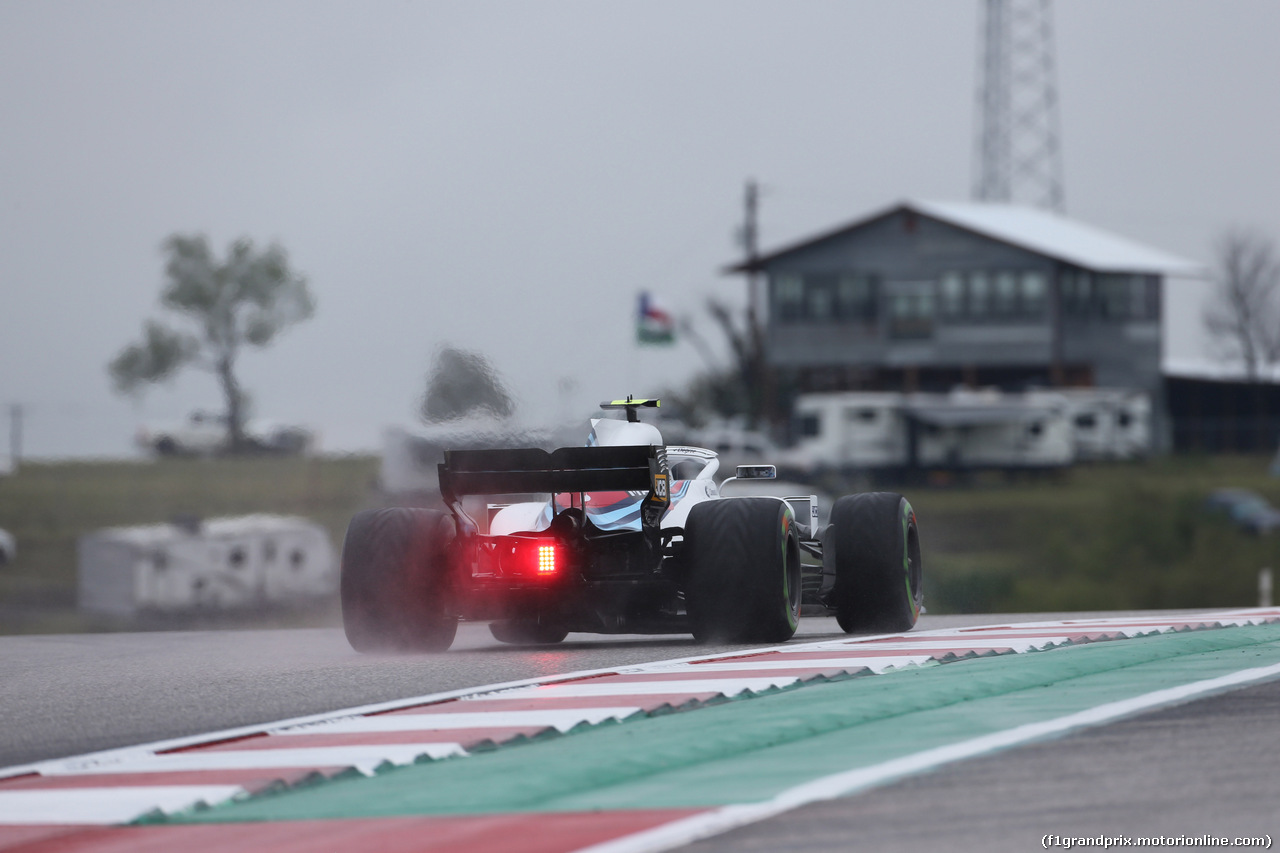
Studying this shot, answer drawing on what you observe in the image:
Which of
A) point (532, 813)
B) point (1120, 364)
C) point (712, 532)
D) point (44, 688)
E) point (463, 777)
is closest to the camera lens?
point (532, 813)

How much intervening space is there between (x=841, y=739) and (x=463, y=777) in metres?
1.56

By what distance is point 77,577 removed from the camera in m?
29.8

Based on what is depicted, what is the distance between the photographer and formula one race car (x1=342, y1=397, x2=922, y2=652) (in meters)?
11.6

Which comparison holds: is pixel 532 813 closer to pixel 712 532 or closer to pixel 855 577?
pixel 712 532

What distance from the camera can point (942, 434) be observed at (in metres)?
55.5

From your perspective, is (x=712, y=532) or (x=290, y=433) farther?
(x=290, y=433)

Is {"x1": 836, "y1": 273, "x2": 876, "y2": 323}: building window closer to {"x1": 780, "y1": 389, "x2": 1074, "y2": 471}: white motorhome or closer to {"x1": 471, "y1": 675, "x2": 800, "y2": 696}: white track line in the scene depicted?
{"x1": 780, "y1": 389, "x2": 1074, "y2": 471}: white motorhome

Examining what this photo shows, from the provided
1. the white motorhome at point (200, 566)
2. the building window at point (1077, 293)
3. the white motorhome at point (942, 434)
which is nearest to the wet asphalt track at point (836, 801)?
the white motorhome at point (200, 566)

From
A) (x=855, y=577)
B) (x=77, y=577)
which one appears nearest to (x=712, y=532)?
(x=855, y=577)

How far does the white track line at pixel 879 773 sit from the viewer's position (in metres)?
5.62

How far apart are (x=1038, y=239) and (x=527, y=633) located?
51.7m

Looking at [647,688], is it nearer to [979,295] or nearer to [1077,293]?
[979,295]

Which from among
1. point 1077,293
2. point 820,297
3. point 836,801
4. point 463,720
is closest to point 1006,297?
point 1077,293

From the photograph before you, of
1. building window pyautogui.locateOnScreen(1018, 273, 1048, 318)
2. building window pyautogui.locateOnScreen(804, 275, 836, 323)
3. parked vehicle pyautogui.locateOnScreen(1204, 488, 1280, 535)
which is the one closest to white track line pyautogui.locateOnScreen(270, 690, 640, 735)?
parked vehicle pyautogui.locateOnScreen(1204, 488, 1280, 535)
